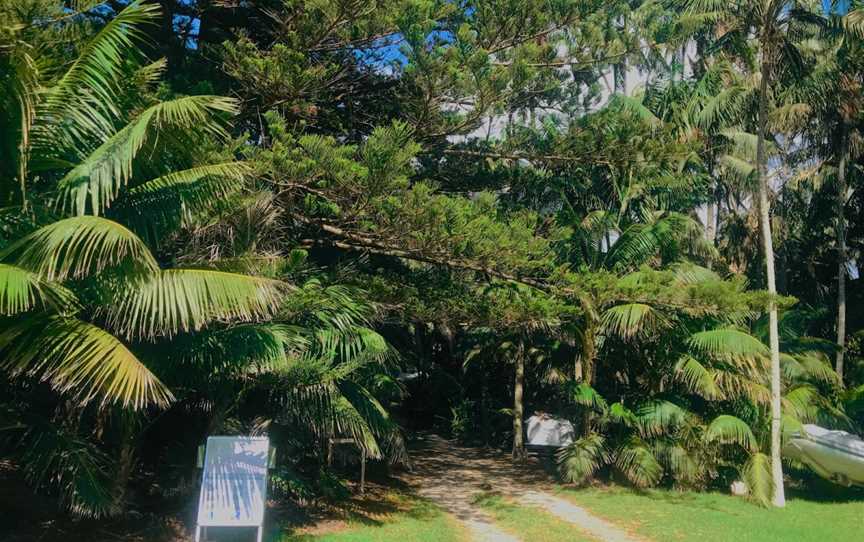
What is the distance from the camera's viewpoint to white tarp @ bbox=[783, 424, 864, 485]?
36.6 ft

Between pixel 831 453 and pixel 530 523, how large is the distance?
5.86 metres

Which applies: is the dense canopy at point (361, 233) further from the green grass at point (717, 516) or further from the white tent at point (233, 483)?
the white tent at point (233, 483)

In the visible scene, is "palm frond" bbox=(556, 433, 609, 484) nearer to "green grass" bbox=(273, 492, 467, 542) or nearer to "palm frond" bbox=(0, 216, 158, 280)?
"green grass" bbox=(273, 492, 467, 542)

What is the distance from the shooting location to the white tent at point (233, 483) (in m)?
7.00

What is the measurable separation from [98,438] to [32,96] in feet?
13.8

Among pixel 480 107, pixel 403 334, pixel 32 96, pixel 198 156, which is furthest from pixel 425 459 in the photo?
pixel 32 96

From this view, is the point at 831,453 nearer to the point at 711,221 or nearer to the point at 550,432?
the point at 550,432

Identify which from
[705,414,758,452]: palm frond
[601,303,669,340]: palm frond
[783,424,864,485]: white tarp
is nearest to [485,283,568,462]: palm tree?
[601,303,669,340]: palm frond

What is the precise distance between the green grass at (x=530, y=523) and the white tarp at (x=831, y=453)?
16.8ft

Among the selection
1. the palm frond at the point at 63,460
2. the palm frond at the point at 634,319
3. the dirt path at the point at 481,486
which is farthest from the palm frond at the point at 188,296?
the palm frond at the point at 634,319

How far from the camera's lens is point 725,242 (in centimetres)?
2573

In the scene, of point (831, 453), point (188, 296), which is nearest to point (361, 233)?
point (188, 296)

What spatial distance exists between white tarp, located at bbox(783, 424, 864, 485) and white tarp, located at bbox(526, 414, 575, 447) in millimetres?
4662

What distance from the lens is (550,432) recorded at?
15.1 m
